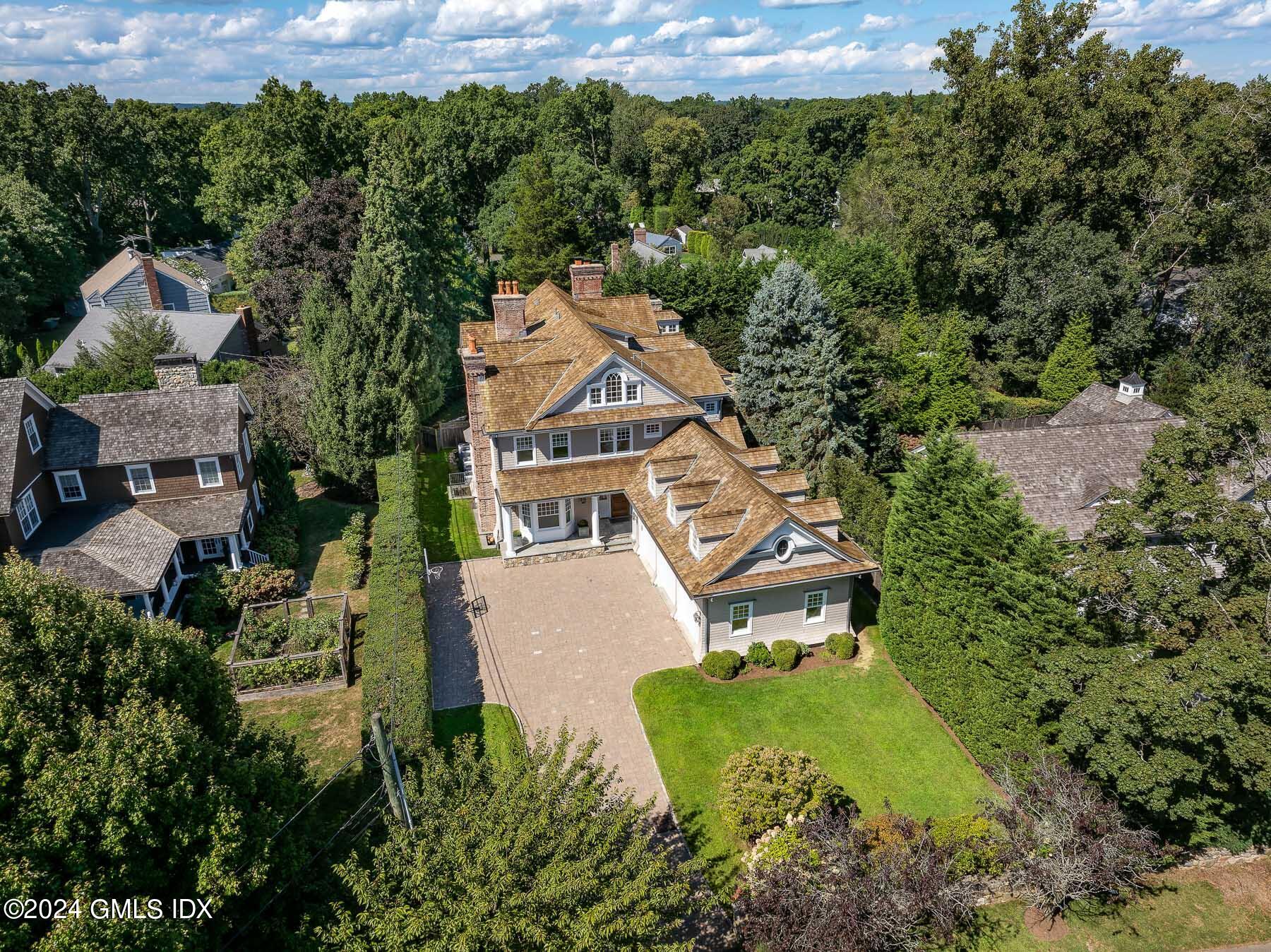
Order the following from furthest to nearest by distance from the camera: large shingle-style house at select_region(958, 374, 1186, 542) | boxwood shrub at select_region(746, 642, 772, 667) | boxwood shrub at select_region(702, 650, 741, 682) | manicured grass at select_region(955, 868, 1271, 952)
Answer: large shingle-style house at select_region(958, 374, 1186, 542) < boxwood shrub at select_region(746, 642, 772, 667) < boxwood shrub at select_region(702, 650, 741, 682) < manicured grass at select_region(955, 868, 1271, 952)

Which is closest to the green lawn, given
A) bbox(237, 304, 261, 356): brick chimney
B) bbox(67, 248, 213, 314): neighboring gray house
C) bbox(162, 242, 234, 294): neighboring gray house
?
bbox(237, 304, 261, 356): brick chimney

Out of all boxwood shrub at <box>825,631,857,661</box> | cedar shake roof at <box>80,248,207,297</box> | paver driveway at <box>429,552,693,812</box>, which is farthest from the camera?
cedar shake roof at <box>80,248,207,297</box>

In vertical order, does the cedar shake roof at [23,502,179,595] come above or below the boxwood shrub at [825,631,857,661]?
above

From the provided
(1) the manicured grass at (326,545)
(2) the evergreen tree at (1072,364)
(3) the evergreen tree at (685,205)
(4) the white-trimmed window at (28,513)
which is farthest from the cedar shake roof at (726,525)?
(3) the evergreen tree at (685,205)

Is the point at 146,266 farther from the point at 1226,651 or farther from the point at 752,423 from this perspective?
the point at 1226,651

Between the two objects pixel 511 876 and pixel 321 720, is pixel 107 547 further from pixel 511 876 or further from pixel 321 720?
pixel 511 876

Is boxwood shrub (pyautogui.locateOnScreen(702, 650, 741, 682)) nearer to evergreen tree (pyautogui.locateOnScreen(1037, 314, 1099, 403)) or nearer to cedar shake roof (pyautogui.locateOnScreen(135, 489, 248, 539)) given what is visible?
cedar shake roof (pyautogui.locateOnScreen(135, 489, 248, 539))

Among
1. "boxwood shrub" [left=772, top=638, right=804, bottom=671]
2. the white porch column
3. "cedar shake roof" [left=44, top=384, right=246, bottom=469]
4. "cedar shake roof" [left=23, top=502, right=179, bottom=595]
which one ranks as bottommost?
"boxwood shrub" [left=772, top=638, right=804, bottom=671]

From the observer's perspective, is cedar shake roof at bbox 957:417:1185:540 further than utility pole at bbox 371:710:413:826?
Yes
